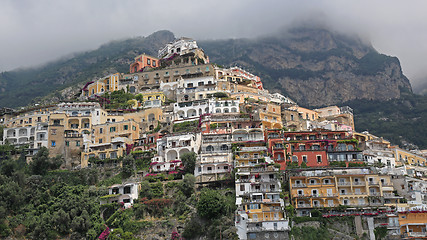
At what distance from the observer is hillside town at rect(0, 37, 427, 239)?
170 feet

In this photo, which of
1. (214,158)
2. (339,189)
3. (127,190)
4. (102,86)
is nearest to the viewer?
(339,189)

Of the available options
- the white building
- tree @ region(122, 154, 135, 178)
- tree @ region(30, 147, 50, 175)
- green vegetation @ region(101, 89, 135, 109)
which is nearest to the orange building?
green vegetation @ region(101, 89, 135, 109)

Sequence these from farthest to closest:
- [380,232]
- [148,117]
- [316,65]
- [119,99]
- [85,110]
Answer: [316,65]
[119,99]
[148,117]
[85,110]
[380,232]

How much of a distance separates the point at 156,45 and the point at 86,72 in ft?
140

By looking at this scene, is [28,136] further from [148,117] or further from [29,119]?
[148,117]

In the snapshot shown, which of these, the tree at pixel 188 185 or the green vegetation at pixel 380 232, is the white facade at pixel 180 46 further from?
the green vegetation at pixel 380 232

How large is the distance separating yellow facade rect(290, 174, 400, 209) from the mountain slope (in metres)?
74.4

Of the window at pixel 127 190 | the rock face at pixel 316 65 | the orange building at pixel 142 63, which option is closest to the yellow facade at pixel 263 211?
the window at pixel 127 190

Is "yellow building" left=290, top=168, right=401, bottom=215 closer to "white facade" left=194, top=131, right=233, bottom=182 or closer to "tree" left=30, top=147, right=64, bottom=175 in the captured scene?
"white facade" left=194, top=131, right=233, bottom=182

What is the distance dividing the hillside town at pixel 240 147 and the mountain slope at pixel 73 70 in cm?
3152

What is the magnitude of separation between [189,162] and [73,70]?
9579 cm

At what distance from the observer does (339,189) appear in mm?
54094

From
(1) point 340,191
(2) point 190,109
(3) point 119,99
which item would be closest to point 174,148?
(2) point 190,109

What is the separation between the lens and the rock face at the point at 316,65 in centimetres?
13575
